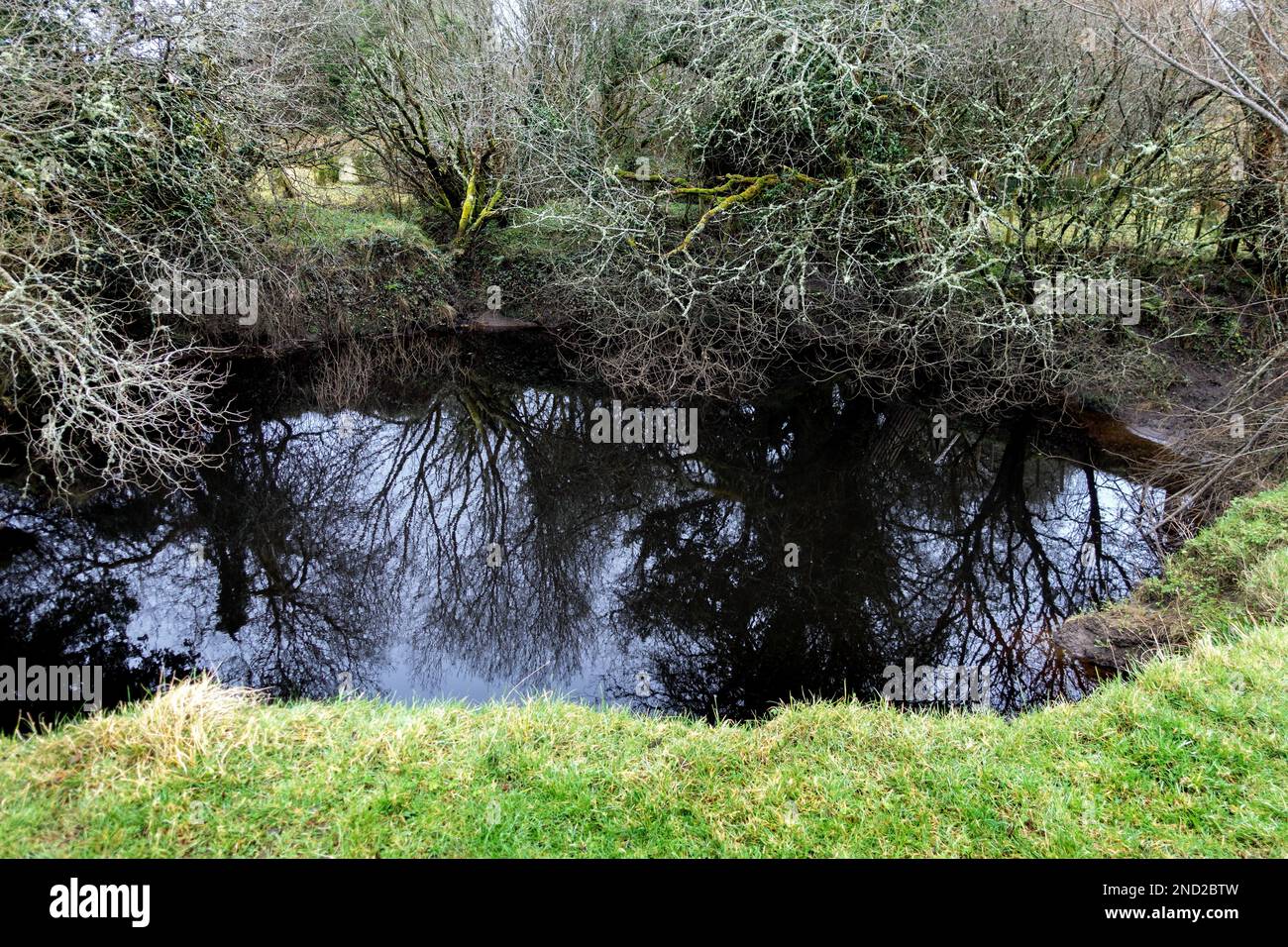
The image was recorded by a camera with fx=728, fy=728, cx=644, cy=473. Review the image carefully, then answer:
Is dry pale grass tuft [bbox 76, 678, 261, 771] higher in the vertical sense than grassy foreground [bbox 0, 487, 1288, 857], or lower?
higher

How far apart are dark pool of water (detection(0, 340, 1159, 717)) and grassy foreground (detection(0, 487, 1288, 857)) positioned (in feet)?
5.88

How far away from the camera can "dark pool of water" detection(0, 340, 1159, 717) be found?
6.35 meters

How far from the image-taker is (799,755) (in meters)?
4.02

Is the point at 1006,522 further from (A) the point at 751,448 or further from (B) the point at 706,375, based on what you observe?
(B) the point at 706,375

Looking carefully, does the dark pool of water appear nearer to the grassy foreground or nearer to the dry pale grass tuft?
the grassy foreground

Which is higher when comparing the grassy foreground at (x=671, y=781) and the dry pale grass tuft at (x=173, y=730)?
the dry pale grass tuft at (x=173, y=730)

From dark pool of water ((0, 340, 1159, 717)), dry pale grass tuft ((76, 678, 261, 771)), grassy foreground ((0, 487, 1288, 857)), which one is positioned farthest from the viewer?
dark pool of water ((0, 340, 1159, 717))

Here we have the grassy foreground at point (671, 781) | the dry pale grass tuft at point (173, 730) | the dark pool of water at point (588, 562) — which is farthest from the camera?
the dark pool of water at point (588, 562)

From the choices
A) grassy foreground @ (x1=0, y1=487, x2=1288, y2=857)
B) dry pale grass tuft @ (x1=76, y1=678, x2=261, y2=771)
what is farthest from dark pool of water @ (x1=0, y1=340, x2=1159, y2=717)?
dry pale grass tuft @ (x1=76, y1=678, x2=261, y2=771)

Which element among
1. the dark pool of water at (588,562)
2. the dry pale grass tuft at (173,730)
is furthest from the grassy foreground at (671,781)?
the dark pool of water at (588,562)

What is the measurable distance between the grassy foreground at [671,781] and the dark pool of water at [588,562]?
5.88ft

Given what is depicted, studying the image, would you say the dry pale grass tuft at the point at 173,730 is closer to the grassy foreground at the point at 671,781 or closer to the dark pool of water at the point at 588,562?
the grassy foreground at the point at 671,781

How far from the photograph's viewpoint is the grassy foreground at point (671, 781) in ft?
10.7
